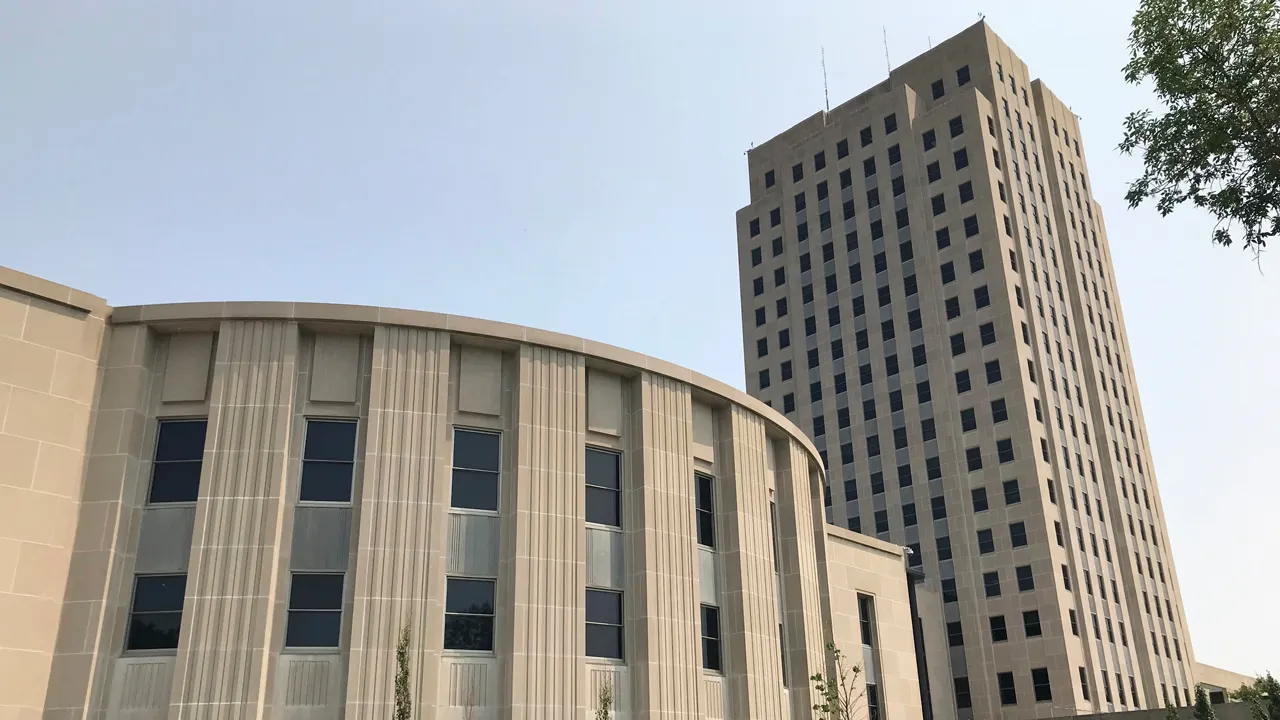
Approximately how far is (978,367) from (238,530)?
195 feet

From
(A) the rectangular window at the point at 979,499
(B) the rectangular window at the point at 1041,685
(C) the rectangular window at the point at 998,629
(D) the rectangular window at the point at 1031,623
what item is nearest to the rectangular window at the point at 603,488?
(B) the rectangular window at the point at 1041,685

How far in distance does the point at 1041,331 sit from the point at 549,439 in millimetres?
57593

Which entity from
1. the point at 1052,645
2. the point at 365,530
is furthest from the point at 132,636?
the point at 1052,645

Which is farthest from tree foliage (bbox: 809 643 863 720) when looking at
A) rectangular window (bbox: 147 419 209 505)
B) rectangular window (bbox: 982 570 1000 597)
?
rectangular window (bbox: 982 570 1000 597)

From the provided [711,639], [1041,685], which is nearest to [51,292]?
[711,639]

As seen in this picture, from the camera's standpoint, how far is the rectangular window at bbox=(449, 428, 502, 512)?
2434cm

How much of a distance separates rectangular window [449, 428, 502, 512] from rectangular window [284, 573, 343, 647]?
3.34m

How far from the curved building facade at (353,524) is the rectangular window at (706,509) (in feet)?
0.21

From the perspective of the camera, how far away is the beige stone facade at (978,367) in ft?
214

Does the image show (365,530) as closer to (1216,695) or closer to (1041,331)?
(1041,331)

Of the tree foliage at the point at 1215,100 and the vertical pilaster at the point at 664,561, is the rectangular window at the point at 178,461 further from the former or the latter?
the tree foliage at the point at 1215,100

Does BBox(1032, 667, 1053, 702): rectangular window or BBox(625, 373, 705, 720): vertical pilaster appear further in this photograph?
BBox(1032, 667, 1053, 702): rectangular window

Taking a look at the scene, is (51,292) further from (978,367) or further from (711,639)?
(978,367)

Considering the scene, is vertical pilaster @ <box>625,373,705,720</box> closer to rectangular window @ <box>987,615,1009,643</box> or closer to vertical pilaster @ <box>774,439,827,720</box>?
vertical pilaster @ <box>774,439,827,720</box>
